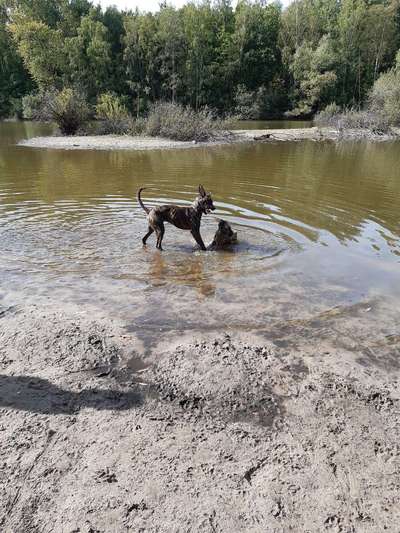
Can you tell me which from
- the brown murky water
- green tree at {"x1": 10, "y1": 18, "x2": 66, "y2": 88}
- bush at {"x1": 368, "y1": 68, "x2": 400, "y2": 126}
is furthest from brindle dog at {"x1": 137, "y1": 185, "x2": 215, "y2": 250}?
green tree at {"x1": 10, "y1": 18, "x2": 66, "y2": 88}

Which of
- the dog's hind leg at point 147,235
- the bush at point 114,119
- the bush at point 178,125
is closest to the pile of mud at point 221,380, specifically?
the dog's hind leg at point 147,235

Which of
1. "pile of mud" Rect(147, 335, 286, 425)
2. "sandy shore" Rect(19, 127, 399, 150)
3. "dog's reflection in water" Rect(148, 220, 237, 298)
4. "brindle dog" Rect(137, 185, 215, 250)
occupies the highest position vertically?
"brindle dog" Rect(137, 185, 215, 250)

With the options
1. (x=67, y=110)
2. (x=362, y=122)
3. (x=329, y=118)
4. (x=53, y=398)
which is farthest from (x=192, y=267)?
(x=329, y=118)

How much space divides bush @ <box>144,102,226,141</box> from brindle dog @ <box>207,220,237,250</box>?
68.5ft

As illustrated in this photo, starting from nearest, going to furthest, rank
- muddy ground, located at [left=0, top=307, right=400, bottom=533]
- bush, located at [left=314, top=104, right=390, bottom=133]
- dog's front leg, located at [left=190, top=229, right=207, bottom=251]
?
1. muddy ground, located at [left=0, top=307, right=400, bottom=533]
2. dog's front leg, located at [left=190, top=229, right=207, bottom=251]
3. bush, located at [left=314, top=104, right=390, bottom=133]

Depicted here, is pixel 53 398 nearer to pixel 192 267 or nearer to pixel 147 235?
pixel 192 267

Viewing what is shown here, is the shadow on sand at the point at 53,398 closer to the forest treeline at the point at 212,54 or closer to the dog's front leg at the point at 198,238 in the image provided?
the dog's front leg at the point at 198,238

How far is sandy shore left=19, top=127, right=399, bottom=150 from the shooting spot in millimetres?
24000

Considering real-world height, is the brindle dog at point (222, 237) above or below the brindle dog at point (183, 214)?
below

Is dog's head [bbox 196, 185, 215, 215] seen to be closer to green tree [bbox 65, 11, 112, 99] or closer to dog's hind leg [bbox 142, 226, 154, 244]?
dog's hind leg [bbox 142, 226, 154, 244]

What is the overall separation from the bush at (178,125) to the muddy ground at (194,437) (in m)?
24.6

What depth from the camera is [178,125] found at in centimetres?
2692

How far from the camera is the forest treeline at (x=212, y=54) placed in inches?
2053

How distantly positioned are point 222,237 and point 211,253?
431mm
